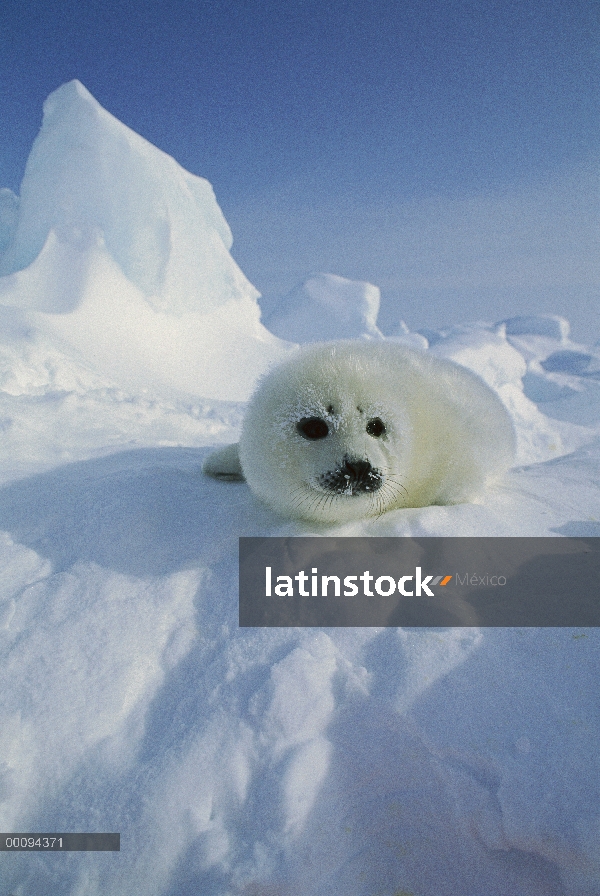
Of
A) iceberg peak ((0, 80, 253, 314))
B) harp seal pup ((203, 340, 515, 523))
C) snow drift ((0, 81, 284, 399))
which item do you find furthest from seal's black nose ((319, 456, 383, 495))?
iceberg peak ((0, 80, 253, 314))

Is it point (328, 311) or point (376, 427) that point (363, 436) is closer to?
point (376, 427)

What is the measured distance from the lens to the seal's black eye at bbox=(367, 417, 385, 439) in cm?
191

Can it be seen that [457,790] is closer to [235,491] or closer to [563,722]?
[563,722]

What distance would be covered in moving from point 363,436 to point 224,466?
0.80 meters

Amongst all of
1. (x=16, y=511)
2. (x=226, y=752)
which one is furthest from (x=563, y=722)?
(x=16, y=511)

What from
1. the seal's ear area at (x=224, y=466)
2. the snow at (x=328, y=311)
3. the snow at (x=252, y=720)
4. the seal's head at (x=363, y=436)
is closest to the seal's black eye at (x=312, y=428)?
the seal's head at (x=363, y=436)

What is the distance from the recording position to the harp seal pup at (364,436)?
181cm

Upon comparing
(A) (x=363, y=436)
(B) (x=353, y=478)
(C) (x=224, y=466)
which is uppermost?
(C) (x=224, y=466)

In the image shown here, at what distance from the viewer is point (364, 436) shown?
185 centimetres

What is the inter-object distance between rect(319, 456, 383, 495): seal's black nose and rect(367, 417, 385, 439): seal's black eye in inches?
8.2

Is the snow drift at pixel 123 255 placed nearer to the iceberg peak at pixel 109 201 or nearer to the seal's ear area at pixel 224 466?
the iceberg peak at pixel 109 201

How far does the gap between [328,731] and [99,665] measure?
561mm

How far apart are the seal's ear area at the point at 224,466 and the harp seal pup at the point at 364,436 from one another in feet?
0.92

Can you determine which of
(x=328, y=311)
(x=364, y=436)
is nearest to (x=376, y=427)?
(x=364, y=436)
